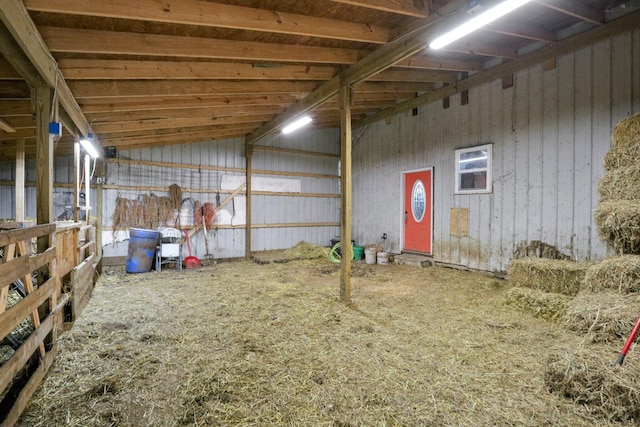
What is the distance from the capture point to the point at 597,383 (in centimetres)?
196

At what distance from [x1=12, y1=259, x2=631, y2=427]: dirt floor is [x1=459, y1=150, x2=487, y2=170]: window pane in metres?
2.59

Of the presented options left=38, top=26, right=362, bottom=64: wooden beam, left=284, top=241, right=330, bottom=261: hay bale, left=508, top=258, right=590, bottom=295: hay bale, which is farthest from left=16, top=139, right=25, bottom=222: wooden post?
left=508, top=258, right=590, bottom=295: hay bale

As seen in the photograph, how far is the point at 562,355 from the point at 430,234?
4.97 meters

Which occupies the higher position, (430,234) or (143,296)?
(430,234)

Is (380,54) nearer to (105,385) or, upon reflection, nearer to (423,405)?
(423,405)

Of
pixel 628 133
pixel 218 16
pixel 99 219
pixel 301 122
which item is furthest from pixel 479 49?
pixel 99 219

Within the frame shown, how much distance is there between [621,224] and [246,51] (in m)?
4.22

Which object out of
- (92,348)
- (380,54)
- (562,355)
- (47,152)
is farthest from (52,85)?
(562,355)

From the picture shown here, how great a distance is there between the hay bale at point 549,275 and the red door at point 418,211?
9.11ft

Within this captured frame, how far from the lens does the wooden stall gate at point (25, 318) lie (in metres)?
1.82

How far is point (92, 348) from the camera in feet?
9.65

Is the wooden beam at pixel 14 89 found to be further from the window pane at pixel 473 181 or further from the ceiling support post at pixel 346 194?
the window pane at pixel 473 181

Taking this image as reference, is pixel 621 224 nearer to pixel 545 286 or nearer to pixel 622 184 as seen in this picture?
pixel 622 184

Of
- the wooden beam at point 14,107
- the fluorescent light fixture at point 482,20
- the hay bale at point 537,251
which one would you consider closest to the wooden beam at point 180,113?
the wooden beam at point 14,107
